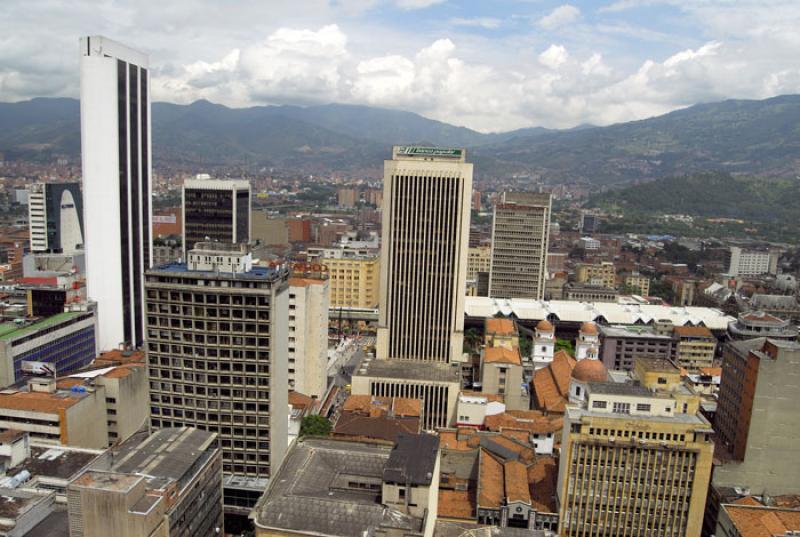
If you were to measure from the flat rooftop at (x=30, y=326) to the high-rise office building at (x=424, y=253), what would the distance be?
39.9 metres

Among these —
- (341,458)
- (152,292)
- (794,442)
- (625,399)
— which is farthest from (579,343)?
(152,292)

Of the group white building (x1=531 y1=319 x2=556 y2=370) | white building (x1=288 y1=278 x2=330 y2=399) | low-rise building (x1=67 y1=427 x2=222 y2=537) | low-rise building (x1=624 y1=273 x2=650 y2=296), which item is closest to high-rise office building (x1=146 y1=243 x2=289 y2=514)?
low-rise building (x1=67 y1=427 x2=222 y2=537)

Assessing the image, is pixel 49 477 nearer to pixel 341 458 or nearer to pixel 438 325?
pixel 341 458

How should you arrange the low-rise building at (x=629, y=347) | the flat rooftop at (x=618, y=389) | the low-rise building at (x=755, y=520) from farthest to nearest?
the low-rise building at (x=629, y=347)
the flat rooftop at (x=618, y=389)
the low-rise building at (x=755, y=520)

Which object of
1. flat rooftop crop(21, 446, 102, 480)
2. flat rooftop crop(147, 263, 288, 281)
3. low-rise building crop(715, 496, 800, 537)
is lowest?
low-rise building crop(715, 496, 800, 537)

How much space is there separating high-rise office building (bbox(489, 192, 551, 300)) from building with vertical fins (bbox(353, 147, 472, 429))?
1890 inches

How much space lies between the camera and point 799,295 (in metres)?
133

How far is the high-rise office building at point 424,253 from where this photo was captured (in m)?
74.4

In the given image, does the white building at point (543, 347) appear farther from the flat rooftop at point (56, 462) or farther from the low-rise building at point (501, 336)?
the flat rooftop at point (56, 462)

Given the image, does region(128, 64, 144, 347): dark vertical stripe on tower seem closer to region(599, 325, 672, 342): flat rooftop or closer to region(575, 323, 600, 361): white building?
region(575, 323, 600, 361): white building

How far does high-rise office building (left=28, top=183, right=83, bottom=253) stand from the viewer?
121m

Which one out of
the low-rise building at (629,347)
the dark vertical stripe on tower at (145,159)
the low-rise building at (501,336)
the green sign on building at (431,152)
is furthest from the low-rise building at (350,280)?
the low-rise building at (629,347)

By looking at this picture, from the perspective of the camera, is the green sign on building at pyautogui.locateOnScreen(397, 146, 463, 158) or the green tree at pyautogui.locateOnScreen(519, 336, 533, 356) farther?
the green tree at pyautogui.locateOnScreen(519, 336, 533, 356)

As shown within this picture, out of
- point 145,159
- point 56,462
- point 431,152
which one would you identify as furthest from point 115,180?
point 56,462
